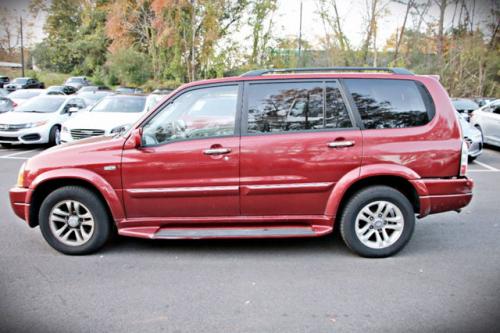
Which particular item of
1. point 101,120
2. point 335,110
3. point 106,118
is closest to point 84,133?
point 101,120

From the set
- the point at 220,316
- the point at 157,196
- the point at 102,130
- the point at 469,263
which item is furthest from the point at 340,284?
the point at 102,130

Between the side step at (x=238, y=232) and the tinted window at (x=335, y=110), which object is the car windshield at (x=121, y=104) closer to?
the side step at (x=238, y=232)

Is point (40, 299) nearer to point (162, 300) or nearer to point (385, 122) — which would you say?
point (162, 300)

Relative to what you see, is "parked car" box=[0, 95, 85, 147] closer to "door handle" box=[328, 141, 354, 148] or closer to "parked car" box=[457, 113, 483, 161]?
"door handle" box=[328, 141, 354, 148]

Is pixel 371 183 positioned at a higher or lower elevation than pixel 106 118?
lower

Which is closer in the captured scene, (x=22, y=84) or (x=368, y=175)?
(x=368, y=175)

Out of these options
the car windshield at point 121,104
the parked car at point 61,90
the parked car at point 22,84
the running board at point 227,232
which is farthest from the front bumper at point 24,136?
the parked car at point 22,84

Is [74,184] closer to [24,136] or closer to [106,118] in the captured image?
[106,118]

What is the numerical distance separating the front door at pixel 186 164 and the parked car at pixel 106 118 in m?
5.17

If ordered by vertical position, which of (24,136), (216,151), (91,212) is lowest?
(91,212)

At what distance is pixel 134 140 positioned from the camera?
4.30 metres

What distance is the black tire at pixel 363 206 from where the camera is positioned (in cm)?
434

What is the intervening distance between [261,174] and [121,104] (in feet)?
28.4

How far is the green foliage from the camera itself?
107 feet
